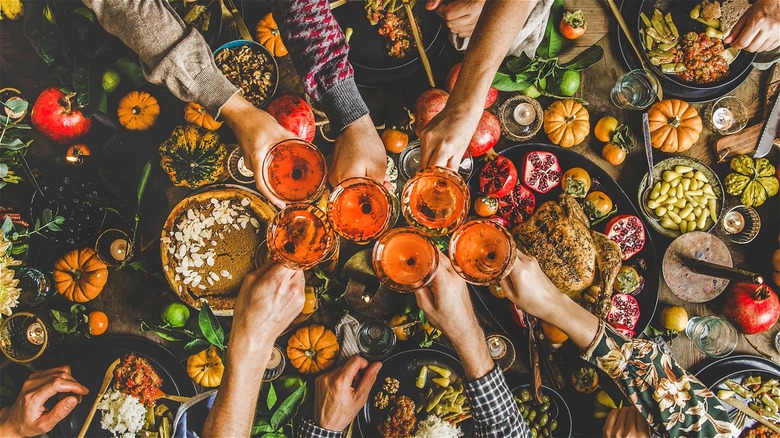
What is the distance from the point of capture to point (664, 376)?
1.73 meters

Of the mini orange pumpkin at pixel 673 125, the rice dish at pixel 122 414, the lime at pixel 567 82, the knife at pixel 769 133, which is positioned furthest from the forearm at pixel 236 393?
the knife at pixel 769 133

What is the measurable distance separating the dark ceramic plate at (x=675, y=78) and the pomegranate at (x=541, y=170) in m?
0.56

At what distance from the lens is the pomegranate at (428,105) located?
1893 millimetres

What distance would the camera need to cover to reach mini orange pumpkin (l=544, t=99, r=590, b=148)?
1.99 metres

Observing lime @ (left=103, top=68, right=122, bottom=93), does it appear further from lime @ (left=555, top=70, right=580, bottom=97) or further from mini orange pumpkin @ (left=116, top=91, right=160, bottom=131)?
lime @ (left=555, top=70, right=580, bottom=97)

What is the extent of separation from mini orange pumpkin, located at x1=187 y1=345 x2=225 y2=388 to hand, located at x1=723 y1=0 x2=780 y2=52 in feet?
8.15

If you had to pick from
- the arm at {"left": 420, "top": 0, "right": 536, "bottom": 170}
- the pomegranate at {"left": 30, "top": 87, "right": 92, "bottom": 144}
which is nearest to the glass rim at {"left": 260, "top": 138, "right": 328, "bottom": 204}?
the arm at {"left": 420, "top": 0, "right": 536, "bottom": 170}

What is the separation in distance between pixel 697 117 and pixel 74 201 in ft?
8.57

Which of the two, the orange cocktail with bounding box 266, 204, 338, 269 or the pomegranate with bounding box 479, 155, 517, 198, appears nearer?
the orange cocktail with bounding box 266, 204, 338, 269

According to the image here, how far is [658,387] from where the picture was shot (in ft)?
5.65

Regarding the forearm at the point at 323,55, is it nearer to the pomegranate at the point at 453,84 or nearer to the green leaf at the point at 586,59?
the pomegranate at the point at 453,84

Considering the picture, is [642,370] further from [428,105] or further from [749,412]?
[428,105]

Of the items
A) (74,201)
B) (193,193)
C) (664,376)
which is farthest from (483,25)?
(74,201)

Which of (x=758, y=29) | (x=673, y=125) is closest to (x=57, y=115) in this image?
(x=673, y=125)
